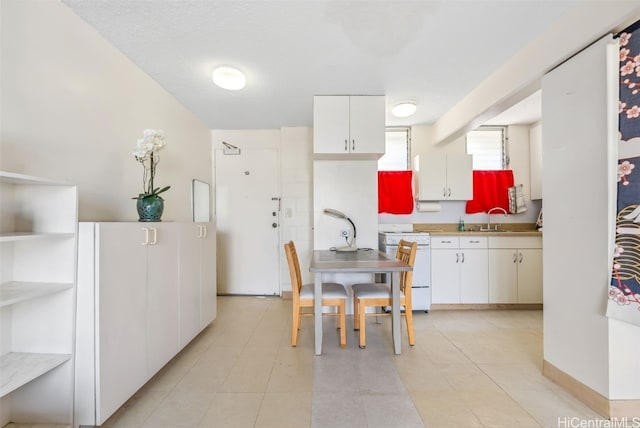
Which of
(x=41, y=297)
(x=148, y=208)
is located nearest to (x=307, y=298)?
(x=148, y=208)

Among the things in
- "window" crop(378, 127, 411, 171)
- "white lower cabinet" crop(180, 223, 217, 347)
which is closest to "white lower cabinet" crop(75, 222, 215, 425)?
"white lower cabinet" crop(180, 223, 217, 347)

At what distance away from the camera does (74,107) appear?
1.80m

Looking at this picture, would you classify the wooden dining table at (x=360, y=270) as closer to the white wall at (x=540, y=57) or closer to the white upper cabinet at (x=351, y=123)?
the white upper cabinet at (x=351, y=123)

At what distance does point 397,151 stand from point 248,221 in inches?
96.4

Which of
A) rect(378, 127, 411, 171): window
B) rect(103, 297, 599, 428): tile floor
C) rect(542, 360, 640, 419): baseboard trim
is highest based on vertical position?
rect(378, 127, 411, 171): window

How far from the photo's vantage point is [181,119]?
10.6ft

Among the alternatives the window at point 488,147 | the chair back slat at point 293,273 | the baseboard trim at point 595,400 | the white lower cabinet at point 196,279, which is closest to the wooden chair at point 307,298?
the chair back slat at point 293,273

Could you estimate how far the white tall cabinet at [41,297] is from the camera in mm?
1398

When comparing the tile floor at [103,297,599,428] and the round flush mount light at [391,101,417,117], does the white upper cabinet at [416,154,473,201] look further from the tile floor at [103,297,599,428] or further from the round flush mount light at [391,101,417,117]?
the tile floor at [103,297,599,428]

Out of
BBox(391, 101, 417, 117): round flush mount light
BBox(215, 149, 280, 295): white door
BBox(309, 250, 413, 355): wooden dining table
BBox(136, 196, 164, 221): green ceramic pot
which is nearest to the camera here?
BBox(136, 196, 164, 221): green ceramic pot

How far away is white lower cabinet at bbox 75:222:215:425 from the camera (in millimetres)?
1424

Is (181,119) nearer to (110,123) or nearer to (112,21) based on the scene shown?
(110,123)

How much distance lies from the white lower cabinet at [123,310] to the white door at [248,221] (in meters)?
1.90

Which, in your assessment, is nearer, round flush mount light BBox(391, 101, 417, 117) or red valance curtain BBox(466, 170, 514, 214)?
round flush mount light BBox(391, 101, 417, 117)
